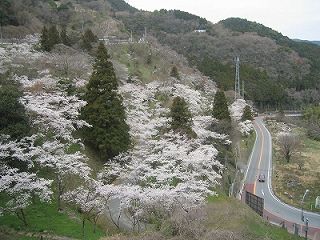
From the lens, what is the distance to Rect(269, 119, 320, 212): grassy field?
37.0 m

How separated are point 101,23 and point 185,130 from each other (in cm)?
5143

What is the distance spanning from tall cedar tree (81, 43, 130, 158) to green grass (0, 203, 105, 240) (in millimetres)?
7173

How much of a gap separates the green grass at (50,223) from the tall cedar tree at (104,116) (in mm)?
7173

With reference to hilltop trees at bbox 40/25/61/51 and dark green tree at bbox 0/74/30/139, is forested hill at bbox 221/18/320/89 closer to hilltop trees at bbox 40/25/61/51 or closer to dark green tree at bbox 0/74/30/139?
hilltop trees at bbox 40/25/61/51

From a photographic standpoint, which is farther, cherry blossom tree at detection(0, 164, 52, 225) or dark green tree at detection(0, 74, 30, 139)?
dark green tree at detection(0, 74, 30, 139)

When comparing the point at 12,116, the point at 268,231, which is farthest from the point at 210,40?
the point at 12,116

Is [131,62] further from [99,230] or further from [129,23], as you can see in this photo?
[129,23]

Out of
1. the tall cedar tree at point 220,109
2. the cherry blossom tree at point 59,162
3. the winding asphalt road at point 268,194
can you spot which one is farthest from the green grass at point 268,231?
the tall cedar tree at point 220,109

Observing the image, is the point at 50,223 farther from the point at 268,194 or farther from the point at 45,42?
the point at 45,42

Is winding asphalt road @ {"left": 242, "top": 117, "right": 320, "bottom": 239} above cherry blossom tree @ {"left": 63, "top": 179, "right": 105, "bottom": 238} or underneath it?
underneath

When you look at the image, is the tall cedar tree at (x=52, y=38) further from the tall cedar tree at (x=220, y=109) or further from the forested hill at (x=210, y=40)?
the tall cedar tree at (x=220, y=109)

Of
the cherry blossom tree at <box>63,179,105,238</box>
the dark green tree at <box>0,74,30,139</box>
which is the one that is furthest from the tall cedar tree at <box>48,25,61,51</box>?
the cherry blossom tree at <box>63,179,105,238</box>

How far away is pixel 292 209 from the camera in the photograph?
114ft

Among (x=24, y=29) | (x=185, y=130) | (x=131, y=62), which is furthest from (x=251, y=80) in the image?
(x=185, y=130)
